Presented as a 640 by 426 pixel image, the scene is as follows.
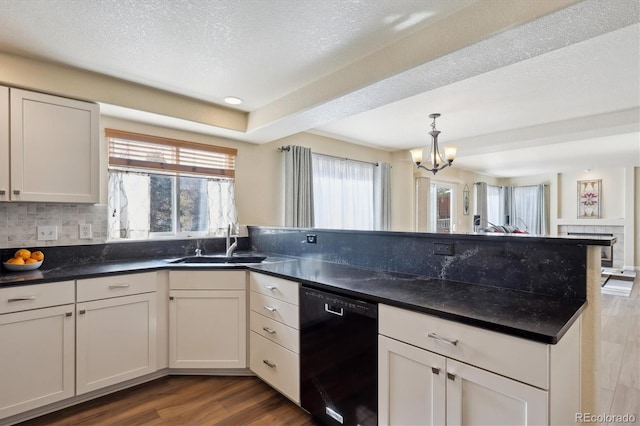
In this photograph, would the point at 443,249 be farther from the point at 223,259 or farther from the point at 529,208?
the point at 529,208

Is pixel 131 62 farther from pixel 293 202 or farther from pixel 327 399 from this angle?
pixel 327 399

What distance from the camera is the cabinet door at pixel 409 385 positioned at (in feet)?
4.20

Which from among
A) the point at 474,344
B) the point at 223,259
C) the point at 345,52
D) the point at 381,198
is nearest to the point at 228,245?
the point at 223,259

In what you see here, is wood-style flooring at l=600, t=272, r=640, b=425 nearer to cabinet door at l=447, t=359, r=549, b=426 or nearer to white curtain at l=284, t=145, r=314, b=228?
cabinet door at l=447, t=359, r=549, b=426

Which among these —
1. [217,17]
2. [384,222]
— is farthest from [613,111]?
[217,17]

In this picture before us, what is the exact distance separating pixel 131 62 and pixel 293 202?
2228mm

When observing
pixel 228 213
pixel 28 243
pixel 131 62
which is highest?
pixel 131 62

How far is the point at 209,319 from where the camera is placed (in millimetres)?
2385

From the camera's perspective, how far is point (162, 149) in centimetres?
302

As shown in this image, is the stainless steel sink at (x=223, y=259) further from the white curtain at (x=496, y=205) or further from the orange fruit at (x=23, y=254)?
the white curtain at (x=496, y=205)

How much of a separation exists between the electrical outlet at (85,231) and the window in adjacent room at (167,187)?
0.15 m

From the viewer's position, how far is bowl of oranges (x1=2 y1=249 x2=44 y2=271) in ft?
7.02

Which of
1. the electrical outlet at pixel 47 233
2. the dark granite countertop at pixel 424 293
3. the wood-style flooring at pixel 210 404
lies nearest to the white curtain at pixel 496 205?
the wood-style flooring at pixel 210 404

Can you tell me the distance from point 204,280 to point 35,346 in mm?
1004
